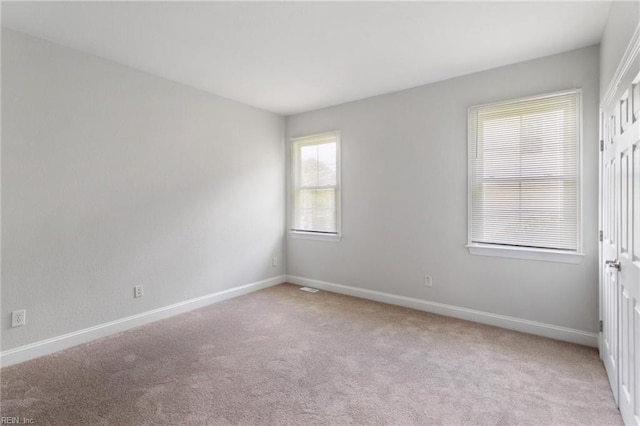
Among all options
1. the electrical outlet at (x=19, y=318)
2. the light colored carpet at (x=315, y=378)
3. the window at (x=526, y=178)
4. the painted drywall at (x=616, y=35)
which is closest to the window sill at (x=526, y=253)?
the window at (x=526, y=178)

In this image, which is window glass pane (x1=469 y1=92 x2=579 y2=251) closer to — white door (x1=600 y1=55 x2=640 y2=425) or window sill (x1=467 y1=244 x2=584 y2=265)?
window sill (x1=467 y1=244 x2=584 y2=265)

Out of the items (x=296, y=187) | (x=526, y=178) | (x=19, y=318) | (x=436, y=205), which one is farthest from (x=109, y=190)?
(x=526, y=178)

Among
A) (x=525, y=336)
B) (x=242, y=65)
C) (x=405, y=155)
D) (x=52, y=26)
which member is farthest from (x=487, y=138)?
(x=52, y=26)

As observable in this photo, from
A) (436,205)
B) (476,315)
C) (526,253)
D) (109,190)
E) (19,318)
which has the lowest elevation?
(476,315)

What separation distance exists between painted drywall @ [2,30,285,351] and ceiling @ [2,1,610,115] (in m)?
0.32

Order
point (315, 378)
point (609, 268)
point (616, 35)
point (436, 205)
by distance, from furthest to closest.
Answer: point (436, 205) → point (315, 378) → point (609, 268) → point (616, 35)

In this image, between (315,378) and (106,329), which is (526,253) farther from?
(106,329)

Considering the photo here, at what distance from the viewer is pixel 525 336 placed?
3074 millimetres

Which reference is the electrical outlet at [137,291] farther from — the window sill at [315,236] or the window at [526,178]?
the window at [526,178]

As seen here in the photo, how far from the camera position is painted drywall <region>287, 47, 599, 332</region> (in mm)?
2912

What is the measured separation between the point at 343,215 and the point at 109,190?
9.21ft

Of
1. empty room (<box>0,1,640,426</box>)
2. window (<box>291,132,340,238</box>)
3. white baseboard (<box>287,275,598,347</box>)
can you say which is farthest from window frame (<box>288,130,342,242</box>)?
white baseboard (<box>287,275,598,347</box>)

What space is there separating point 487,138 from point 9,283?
4.56 meters

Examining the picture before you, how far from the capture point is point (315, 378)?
7.74 feet
